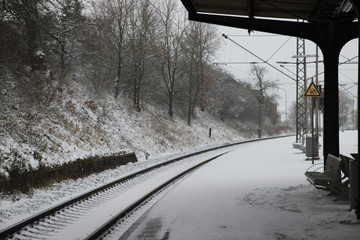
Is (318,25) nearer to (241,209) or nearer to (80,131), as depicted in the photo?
(241,209)

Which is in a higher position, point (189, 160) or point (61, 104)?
point (61, 104)

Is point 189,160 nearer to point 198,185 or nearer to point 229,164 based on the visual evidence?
point 229,164

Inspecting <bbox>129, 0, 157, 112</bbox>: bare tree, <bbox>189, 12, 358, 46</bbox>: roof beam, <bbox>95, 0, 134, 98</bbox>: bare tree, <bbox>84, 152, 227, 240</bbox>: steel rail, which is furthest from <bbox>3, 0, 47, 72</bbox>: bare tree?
<bbox>129, 0, 157, 112</bbox>: bare tree

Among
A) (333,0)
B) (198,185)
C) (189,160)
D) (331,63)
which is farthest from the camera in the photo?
(189,160)

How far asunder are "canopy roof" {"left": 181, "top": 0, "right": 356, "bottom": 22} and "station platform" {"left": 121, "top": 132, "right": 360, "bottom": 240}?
486 cm

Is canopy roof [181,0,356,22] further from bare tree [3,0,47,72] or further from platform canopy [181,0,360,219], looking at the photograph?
bare tree [3,0,47,72]

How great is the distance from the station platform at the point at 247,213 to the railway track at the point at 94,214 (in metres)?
0.47

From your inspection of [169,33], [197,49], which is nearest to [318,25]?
[169,33]

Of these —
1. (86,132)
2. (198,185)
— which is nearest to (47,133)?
(86,132)

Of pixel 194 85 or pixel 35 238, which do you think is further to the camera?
pixel 194 85

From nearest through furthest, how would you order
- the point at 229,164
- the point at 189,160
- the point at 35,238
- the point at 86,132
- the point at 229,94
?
the point at 35,238 → the point at 229,164 → the point at 86,132 → the point at 189,160 → the point at 229,94

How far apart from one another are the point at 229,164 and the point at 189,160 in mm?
3593

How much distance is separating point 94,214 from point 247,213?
11.6 ft

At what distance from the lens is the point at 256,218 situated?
785 centimetres
